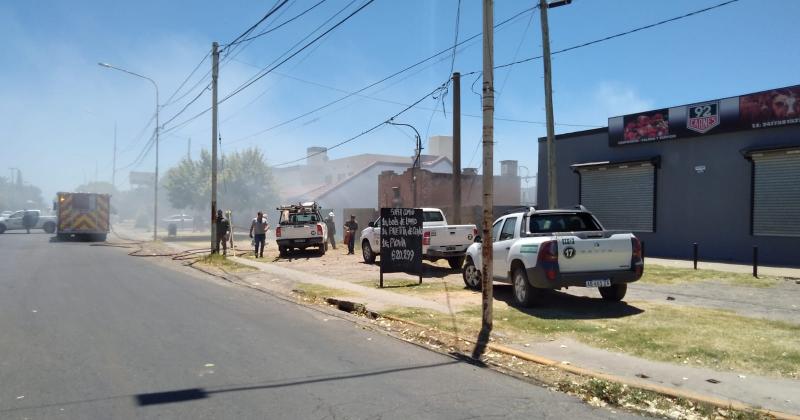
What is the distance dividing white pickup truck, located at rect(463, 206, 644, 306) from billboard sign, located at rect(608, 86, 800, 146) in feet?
35.4

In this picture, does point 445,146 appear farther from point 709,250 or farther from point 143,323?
point 143,323

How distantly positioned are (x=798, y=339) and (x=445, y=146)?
65.0 metres

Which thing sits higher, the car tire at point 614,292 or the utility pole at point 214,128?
the utility pole at point 214,128

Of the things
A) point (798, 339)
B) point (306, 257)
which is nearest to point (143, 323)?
point (798, 339)

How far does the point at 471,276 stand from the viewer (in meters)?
12.3

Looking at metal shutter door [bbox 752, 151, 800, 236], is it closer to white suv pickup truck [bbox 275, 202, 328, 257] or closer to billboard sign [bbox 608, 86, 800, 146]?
billboard sign [bbox 608, 86, 800, 146]

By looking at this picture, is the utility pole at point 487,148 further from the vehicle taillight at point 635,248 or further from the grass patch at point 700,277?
the grass patch at point 700,277

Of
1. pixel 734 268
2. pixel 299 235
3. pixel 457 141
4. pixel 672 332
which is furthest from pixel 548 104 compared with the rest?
pixel 299 235

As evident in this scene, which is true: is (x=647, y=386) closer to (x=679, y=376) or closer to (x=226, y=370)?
(x=679, y=376)

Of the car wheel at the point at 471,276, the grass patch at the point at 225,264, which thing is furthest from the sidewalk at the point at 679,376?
the grass patch at the point at 225,264

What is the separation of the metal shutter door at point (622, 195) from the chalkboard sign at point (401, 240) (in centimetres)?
1127

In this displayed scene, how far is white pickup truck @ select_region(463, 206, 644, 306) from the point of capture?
9.04m

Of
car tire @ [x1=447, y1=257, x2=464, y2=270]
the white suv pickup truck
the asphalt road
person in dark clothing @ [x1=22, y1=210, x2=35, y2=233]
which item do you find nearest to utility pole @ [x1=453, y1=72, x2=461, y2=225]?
car tire @ [x1=447, y1=257, x2=464, y2=270]

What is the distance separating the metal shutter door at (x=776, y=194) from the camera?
653 inches
